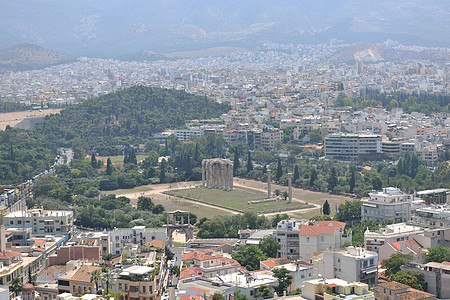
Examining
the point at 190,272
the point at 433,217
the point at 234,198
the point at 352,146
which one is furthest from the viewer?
the point at 352,146

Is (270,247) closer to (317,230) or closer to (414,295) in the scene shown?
(317,230)

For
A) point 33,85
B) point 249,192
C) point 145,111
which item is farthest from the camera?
point 33,85

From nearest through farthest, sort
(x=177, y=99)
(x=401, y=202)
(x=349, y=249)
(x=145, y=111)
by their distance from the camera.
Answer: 1. (x=349, y=249)
2. (x=401, y=202)
3. (x=145, y=111)
4. (x=177, y=99)

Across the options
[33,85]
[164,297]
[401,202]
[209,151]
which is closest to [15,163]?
[209,151]

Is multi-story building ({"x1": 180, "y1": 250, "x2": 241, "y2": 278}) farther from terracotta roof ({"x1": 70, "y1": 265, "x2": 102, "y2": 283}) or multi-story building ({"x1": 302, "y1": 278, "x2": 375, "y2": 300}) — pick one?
multi-story building ({"x1": 302, "y1": 278, "x2": 375, "y2": 300})

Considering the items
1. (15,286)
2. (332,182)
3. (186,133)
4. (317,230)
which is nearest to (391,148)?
(332,182)

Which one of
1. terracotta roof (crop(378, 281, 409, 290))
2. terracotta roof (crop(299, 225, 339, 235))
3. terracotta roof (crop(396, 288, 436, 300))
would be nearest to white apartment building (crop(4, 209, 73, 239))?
terracotta roof (crop(299, 225, 339, 235))

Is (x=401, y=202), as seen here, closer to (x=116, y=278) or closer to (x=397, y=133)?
(x=116, y=278)
